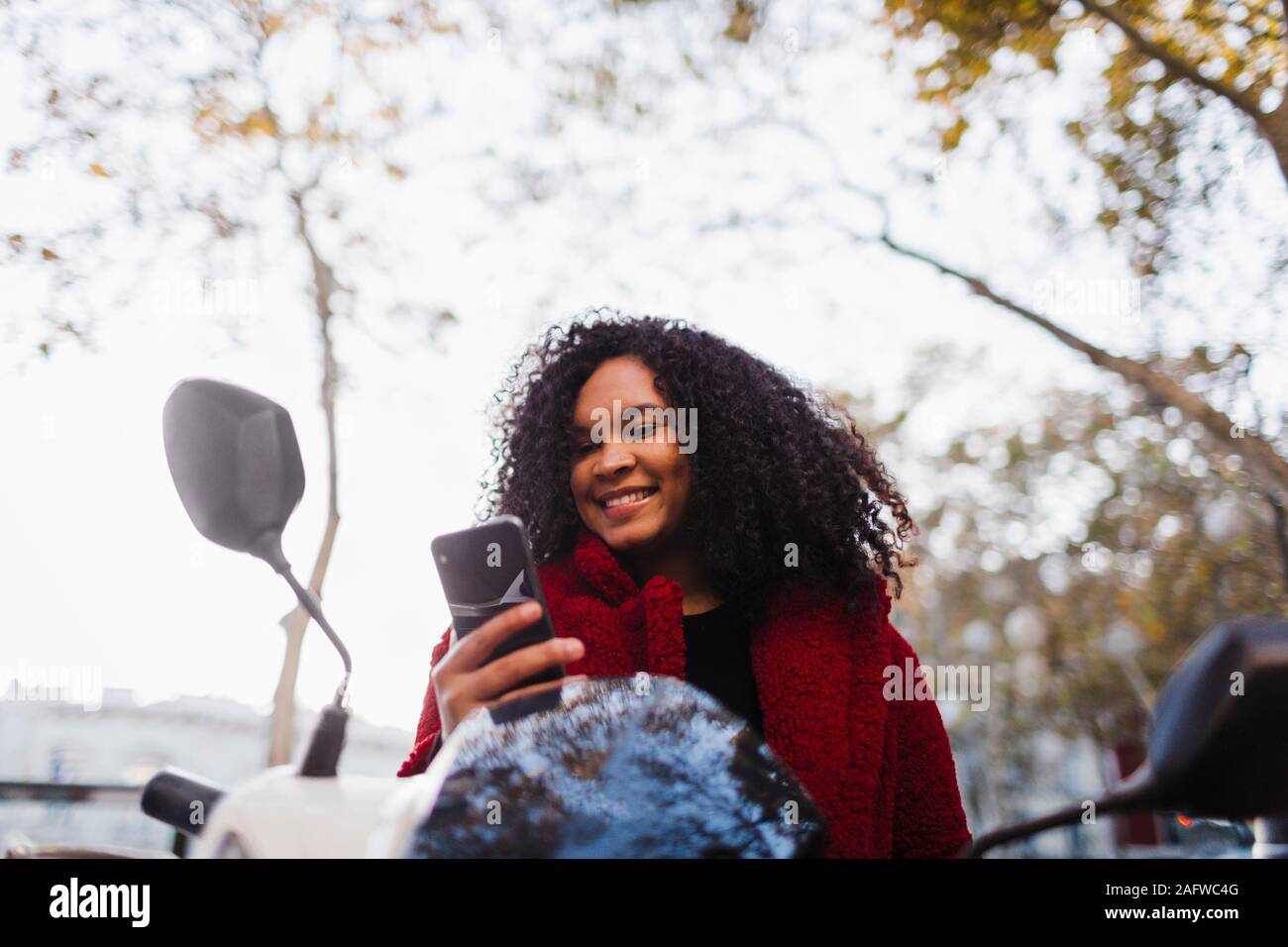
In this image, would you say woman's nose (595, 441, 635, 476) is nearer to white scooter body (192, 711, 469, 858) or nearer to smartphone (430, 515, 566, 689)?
smartphone (430, 515, 566, 689)

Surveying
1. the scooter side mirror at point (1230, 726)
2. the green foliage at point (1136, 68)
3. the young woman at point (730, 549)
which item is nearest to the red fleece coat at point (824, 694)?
the young woman at point (730, 549)

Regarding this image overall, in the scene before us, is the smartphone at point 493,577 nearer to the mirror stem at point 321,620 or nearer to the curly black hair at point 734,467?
the mirror stem at point 321,620

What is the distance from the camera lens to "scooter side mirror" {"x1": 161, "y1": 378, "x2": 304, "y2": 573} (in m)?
0.90

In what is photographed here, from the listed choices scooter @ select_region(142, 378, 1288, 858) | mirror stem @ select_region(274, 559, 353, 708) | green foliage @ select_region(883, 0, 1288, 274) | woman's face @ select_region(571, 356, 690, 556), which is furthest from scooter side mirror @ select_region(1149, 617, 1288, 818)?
green foliage @ select_region(883, 0, 1288, 274)

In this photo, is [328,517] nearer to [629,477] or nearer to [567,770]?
[629,477]

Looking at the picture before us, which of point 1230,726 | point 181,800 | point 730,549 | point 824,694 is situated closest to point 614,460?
point 730,549

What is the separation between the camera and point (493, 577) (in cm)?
96

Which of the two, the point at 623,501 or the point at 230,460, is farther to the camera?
the point at 623,501

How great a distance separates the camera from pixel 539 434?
236 centimetres

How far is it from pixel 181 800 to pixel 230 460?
1.18 feet

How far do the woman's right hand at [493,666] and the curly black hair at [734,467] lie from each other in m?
0.96
